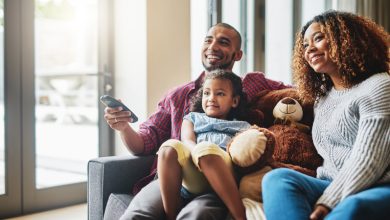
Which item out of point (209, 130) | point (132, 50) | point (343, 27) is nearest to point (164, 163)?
point (209, 130)

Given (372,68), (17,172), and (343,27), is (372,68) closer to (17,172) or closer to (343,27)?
(343,27)

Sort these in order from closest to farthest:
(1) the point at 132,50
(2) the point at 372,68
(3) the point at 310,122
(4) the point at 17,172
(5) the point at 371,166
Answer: (5) the point at 371,166, (2) the point at 372,68, (3) the point at 310,122, (4) the point at 17,172, (1) the point at 132,50

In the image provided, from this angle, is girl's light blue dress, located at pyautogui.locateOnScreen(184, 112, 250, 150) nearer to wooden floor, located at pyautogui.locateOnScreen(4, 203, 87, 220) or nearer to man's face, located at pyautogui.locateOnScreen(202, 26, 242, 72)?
man's face, located at pyautogui.locateOnScreen(202, 26, 242, 72)

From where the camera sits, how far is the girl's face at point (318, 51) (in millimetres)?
1468

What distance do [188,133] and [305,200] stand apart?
2.13 feet

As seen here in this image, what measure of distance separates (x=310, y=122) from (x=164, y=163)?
717 mm

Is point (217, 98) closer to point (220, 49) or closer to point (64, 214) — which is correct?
point (220, 49)

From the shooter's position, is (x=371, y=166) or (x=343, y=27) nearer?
(x=371, y=166)

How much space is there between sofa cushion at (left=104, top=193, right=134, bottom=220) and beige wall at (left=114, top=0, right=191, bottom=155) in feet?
3.68

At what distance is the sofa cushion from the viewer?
1618mm

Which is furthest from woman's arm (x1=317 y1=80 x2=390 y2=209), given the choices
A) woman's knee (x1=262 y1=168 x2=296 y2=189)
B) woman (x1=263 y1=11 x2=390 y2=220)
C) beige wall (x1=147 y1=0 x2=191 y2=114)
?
beige wall (x1=147 y1=0 x2=191 y2=114)

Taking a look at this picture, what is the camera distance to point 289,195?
1.15m

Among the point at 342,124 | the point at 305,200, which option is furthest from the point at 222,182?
the point at 342,124

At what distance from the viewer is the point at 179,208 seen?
1.44 m
